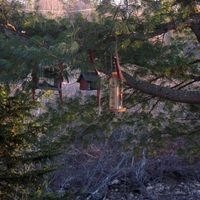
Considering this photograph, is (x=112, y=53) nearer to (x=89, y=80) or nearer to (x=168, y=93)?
(x=89, y=80)

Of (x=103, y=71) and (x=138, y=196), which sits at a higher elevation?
(x=103, y=71)

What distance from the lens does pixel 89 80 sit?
4938mm

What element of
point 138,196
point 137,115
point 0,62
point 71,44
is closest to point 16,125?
point 0,62

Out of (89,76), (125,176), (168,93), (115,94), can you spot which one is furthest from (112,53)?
(125,176)

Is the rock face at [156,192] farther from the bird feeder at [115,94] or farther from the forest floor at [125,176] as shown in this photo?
the bird feeder at [115,94]

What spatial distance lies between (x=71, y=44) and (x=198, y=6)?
2453 millimetres

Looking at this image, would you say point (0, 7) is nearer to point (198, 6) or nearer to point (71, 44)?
point (71, 44)

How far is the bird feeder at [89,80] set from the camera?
4.67 metres

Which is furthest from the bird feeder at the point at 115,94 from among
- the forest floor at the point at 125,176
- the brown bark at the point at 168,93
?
the forest floor at the point at 125,176

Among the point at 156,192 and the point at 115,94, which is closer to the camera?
the point at 115,94

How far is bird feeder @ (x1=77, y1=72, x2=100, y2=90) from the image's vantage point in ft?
15.3

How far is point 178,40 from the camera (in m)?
7.18

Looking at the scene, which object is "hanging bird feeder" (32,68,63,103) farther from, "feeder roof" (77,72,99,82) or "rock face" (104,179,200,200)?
"rock face" (104,179,200,200)

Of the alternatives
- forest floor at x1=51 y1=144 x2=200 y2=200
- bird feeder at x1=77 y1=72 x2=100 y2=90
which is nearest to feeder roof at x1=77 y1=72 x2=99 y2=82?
bird feeder at x1=77 y1=72 x2=100 y2=90
